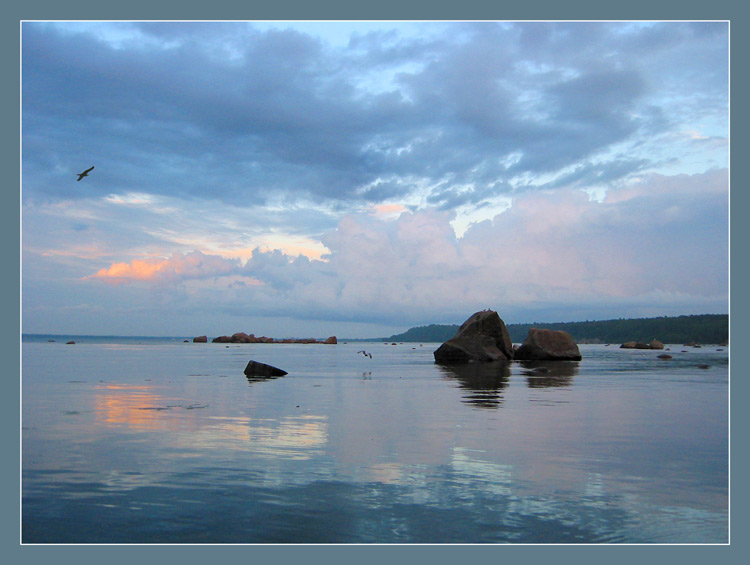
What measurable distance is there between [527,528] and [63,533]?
21.7 feet

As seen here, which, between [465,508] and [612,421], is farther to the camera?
[612,421]

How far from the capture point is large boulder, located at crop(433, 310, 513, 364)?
2148 inches

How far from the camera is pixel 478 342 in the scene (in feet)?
180

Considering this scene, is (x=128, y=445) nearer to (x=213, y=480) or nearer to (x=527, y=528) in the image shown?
(x=213, y=480)

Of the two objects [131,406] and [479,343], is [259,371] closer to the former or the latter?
[131,406]

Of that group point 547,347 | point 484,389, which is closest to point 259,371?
point 484,389

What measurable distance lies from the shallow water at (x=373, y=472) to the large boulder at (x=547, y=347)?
3732cm

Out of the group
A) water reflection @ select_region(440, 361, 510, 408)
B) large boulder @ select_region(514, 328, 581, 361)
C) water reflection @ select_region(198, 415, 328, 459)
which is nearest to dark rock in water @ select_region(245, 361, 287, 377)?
water reflection @ select_region(440, 361, 510, 408)

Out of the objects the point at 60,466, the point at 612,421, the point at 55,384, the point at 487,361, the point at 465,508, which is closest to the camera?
the point at 465,508

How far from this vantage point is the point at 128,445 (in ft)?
45.5

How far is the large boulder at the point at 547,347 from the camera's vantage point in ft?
195

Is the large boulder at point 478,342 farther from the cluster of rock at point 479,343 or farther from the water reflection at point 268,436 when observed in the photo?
the water reflection at point 268,436

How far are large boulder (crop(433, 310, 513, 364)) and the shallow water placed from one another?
32.1 m

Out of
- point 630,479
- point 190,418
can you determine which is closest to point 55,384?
point 190,418
